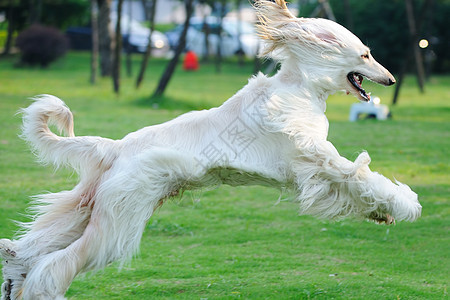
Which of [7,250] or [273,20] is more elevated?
[273,20]

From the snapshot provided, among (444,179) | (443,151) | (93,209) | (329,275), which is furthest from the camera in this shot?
(443,151)

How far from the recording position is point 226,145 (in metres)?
4.60

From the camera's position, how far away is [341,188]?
4.52 metres

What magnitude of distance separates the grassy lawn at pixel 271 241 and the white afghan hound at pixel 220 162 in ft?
1.63

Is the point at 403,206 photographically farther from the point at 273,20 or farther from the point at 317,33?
the point at 273,20

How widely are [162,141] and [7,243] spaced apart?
136cm

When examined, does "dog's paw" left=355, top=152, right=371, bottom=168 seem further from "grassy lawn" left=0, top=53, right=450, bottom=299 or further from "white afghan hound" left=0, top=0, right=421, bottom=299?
"grassy lawn" left=0, top=53, right=450, bottom=299

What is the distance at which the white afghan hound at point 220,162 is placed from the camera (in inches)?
175

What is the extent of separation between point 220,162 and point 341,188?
35.0 inches

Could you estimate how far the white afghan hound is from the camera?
4.45 metres

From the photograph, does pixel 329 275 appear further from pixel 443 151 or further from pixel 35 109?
pixel 443 151

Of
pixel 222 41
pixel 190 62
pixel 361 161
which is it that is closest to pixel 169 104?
pixel 361 161

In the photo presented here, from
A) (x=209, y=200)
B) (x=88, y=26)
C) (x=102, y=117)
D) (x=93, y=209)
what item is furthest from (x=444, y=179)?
(x=88, y=26)

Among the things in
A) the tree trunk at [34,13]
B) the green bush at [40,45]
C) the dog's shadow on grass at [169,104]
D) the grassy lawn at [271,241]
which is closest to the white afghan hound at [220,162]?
the grassy lawn at [271,241]
